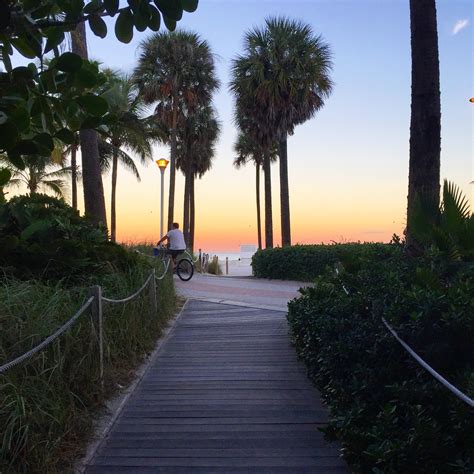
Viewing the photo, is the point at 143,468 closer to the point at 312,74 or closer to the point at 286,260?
the point at 286,260

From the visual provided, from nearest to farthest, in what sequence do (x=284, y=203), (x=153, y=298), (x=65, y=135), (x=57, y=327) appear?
1. (x=65, y=135)
2. (x=57, y=327)
3. (x=153, y=298)
4. (x=284, y=203)

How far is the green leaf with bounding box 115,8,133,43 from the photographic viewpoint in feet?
10.9

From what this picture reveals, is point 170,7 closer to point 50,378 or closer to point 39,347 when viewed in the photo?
point 39,347

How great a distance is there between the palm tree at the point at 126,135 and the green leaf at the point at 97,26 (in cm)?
2613

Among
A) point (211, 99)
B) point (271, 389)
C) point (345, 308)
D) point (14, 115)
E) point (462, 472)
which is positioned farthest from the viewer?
point (211, 99)

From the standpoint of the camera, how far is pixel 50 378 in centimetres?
458

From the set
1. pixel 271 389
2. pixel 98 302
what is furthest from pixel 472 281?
pixel 98 302

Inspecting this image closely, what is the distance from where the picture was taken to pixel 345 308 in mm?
5605

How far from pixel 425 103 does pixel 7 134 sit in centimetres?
639

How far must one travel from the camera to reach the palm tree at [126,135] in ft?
99.4

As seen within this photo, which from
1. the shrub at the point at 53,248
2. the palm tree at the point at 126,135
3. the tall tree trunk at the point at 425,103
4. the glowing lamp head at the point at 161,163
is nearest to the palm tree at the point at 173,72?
the palm tree at the point at 126,135

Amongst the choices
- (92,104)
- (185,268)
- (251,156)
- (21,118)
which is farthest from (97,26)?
(251,156)

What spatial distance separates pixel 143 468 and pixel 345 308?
2257 millimetres

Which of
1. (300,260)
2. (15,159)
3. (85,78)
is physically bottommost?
(300,260)
